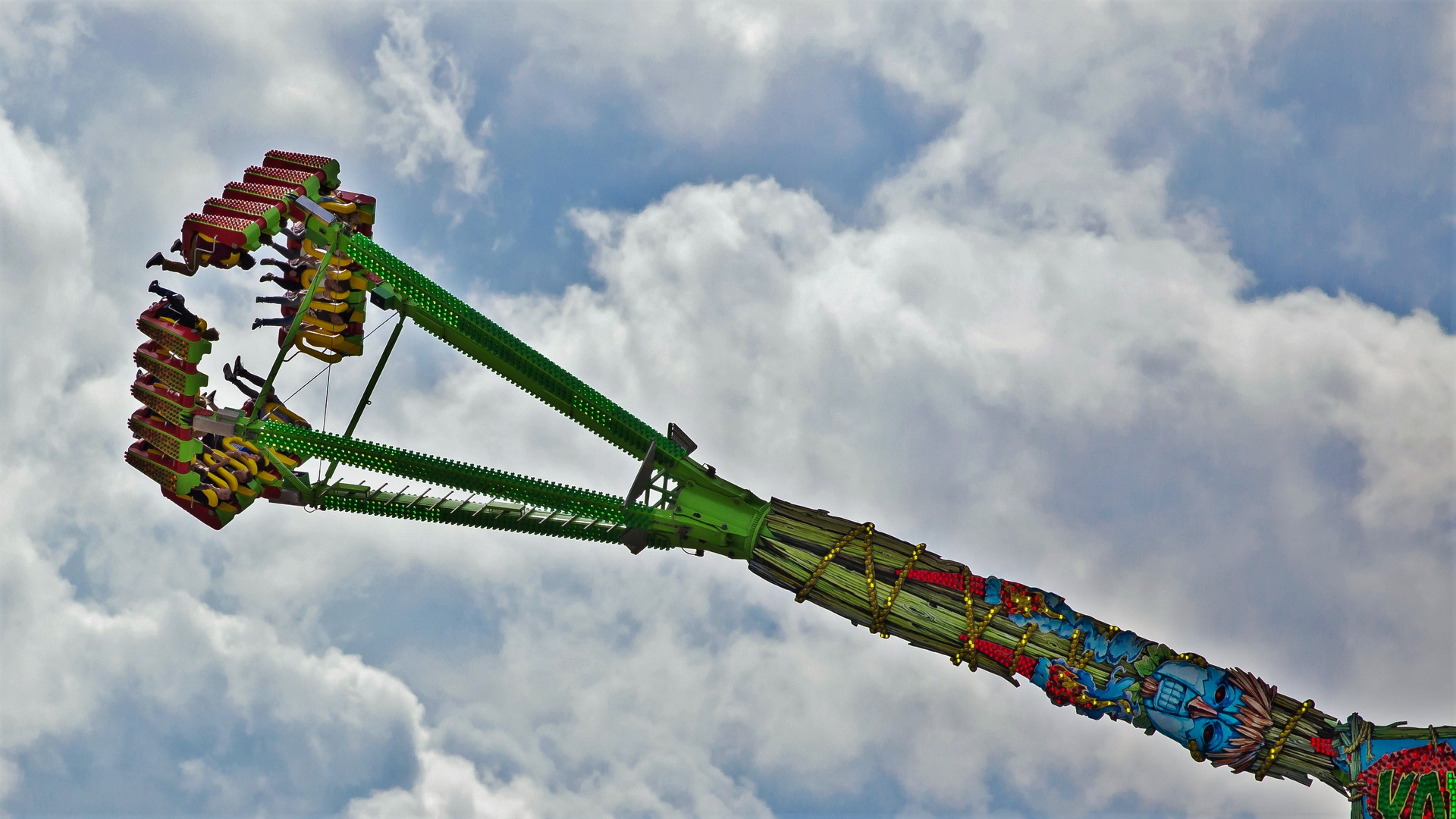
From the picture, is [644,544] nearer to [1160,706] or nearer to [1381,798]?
[1160,706]

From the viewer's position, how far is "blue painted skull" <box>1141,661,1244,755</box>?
34.0m

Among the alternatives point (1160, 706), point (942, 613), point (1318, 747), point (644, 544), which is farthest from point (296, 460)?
point (1318, 747)

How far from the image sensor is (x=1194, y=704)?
34.1 m

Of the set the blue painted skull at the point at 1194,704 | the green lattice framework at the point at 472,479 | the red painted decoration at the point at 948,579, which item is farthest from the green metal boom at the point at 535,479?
the blue painted skull at the point at 1194,704

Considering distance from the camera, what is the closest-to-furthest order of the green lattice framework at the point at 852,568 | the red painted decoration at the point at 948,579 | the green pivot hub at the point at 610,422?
the green lattice framework at the point at 852,568, the red painted decoration at the point at 948,579, the green pivot hub at the point at 610,422

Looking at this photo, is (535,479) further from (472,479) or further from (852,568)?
(852,568)

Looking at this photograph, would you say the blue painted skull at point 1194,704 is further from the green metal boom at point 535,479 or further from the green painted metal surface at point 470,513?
the green painted metal surface at point 470,513

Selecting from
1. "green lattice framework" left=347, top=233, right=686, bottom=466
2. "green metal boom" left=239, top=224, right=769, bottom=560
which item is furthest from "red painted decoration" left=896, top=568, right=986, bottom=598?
"green lattice framework" left=347, top=233, right=686, bottom=466

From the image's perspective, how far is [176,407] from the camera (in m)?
39.0

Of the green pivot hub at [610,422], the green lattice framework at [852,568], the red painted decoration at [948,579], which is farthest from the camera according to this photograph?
the green pivot hub at [610,422]

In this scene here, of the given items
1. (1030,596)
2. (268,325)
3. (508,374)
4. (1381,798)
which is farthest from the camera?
(268,325)

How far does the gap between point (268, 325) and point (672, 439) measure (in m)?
10.7

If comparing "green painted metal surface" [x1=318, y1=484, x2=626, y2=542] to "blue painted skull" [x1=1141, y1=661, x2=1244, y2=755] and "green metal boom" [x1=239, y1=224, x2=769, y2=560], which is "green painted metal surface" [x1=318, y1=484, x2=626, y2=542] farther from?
"blue painted skull" [x1=1141, y1=661, x2=1244, y2=755]

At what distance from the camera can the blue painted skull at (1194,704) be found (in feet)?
112
